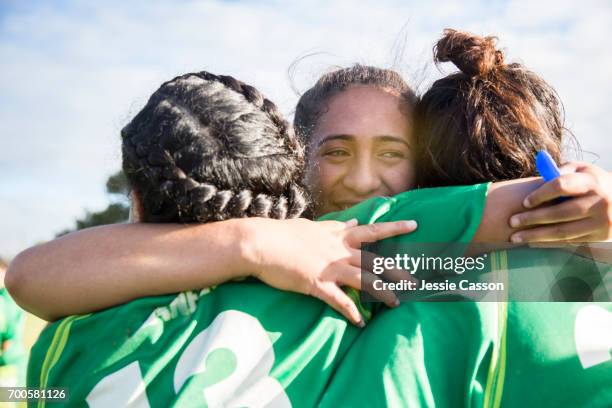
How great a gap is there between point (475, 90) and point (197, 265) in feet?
4.21

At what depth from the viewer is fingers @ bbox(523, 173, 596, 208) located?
166 centimetres

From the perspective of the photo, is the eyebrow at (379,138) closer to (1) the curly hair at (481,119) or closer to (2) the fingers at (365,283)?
(1) the curly hair at (481,119)

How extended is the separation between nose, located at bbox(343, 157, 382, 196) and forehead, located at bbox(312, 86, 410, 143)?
0.36 ft

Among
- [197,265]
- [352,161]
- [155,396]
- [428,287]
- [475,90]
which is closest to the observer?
[155,396]

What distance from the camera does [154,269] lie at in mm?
1600

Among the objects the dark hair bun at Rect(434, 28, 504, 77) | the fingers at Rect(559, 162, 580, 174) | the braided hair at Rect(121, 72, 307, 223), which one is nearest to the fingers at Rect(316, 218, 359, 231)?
the braided hair at Rect(121, 72, 307, 223)

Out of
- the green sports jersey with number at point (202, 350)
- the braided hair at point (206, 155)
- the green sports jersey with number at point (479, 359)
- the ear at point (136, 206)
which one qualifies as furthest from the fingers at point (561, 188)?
the ear at point (136, 206)

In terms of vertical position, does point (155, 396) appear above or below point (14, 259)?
below

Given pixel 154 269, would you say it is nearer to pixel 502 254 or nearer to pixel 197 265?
pixel 197 265

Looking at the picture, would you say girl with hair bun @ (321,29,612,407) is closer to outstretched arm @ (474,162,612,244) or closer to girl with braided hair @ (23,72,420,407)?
outstretched arm @ (474,162,612,244)

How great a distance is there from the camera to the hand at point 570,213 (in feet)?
5.55

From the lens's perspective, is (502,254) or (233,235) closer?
(233,235)

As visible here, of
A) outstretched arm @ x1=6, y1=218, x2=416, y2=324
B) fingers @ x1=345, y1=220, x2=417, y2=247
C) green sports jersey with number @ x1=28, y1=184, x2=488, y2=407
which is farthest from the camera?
fingers @ x1=345, y1=220, x2=417, y2=247

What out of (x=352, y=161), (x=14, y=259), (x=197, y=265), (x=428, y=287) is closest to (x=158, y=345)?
(x=197, y=265)
